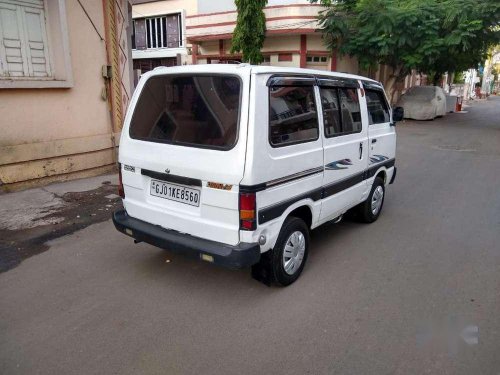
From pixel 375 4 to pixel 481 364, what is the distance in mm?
15839

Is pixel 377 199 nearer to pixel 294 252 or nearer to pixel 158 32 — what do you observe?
pixel 294 252

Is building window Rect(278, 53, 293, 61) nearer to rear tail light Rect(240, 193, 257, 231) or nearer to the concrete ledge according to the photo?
the concrete ledge

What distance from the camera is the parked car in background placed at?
1955cm

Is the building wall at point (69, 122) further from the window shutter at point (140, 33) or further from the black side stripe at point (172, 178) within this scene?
the window shutter at point (140, 33)

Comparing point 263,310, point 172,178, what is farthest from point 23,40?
point 263,310

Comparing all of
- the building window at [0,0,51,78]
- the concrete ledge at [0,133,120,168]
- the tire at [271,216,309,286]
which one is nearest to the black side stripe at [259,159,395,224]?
the tire at [271,216,309,286]

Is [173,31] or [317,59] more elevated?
[173,31]

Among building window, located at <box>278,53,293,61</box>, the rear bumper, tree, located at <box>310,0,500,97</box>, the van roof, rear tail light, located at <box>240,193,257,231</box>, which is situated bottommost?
the rear bumper

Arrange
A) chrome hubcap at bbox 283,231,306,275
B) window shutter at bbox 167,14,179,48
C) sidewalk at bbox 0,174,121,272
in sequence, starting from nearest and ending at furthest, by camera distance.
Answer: chrome hubcap at bbox 283,231,306,275, sidewalk at bbox 0,174,121,272, window shutter at bbox 167,14,179,48

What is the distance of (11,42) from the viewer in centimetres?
628

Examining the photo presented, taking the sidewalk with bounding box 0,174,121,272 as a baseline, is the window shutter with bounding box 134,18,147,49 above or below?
above

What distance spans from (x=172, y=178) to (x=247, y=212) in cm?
75

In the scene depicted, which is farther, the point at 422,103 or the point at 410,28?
the point at 422,103

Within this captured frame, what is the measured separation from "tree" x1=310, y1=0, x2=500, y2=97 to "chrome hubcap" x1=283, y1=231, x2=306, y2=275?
13.7 m
